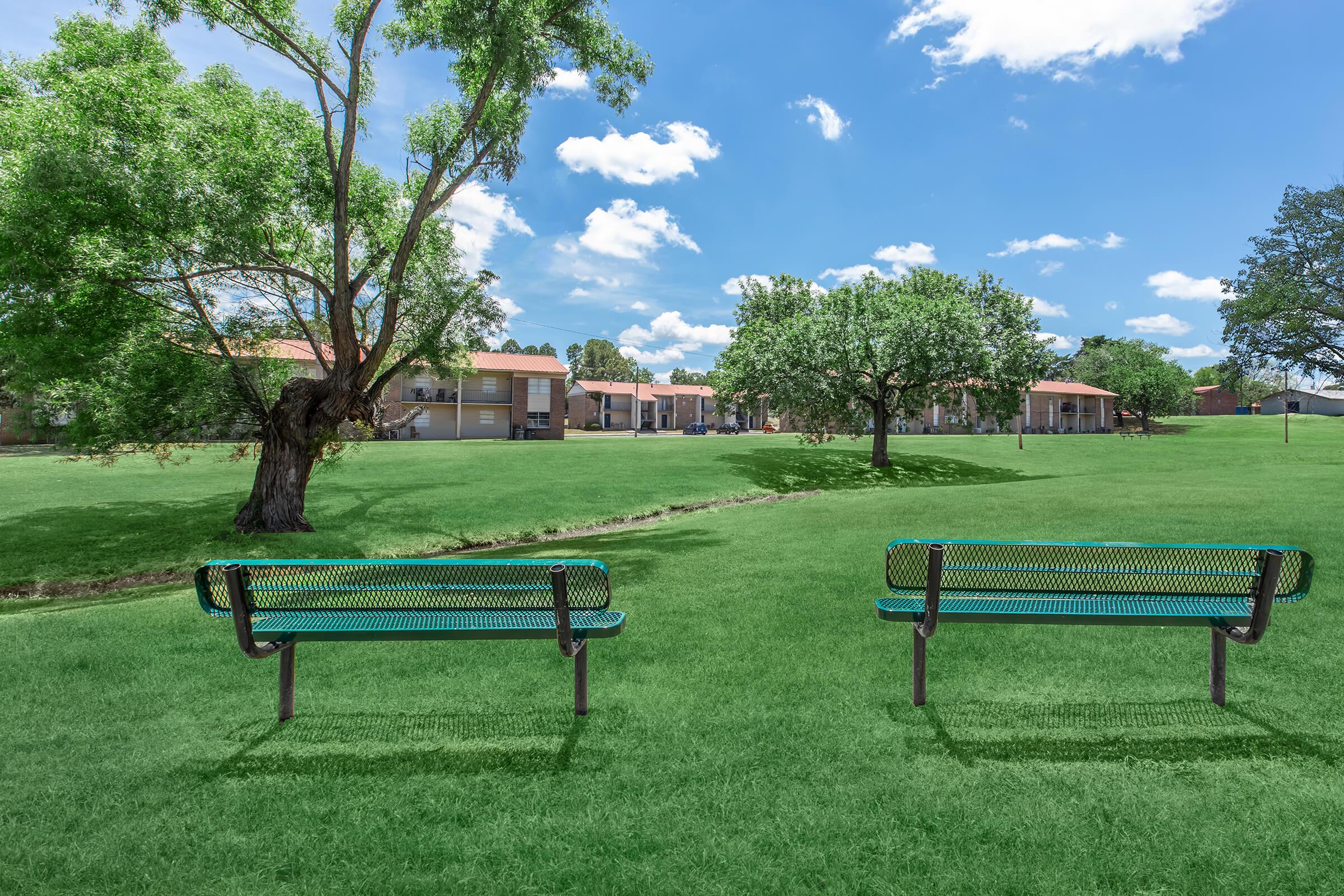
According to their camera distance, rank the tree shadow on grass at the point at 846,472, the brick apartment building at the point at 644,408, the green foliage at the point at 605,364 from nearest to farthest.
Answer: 1. the tree shadow on grass at the point at 846,472
2. the brick apartment building at the point at 644,408
3. the green foliage at the point at 605,364

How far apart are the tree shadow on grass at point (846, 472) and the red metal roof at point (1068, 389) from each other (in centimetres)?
4373

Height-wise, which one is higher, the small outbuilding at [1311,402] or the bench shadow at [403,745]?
the small outbuilding at [1311,402]

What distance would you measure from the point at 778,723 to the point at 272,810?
7.90ft

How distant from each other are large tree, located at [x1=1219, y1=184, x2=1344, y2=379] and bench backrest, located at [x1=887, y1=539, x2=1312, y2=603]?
1146 inches

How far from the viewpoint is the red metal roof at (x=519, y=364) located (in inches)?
2068

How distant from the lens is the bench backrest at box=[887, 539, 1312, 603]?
3906mm

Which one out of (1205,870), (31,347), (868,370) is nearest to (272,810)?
(1205,870)

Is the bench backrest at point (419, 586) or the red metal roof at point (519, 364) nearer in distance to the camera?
the bench backrest at point (419, 586)

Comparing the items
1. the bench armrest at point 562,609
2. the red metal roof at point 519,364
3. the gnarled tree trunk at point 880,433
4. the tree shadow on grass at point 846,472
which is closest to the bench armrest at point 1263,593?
the bench armrest at point 562,609

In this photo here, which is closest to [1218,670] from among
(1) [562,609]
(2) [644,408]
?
(1) [562,609]

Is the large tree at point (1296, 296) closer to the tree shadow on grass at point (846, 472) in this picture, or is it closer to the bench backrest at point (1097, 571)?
the tree shadow on grass at point (846, 472)

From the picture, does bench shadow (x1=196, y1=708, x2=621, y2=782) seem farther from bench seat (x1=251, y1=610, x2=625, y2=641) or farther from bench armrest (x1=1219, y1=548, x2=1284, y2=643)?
bench armrest (x1=1219, y1=548, x2=1284, y2=643)

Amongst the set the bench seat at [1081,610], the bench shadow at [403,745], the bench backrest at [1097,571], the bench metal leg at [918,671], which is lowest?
the bench shadow at [403,745]

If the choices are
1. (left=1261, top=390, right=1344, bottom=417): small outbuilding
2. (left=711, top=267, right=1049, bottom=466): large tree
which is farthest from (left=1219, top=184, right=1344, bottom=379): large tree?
(left=1261, top=390, right=1344, bottom=417): small outbuilding
